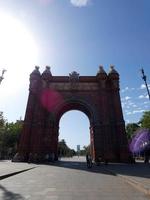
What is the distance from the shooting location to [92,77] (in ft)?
131

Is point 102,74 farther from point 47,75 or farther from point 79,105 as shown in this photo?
point 47,75

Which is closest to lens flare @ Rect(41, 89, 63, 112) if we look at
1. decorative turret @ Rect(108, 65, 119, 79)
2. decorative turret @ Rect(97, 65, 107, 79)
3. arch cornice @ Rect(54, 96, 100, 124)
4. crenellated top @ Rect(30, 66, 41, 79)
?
arch cornice @ Rect(54, 96, 100, 124)

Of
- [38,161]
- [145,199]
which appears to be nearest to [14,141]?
[38,161]

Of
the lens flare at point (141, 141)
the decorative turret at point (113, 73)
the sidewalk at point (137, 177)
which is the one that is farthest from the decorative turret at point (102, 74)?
the sidewalk at point (137, 177)

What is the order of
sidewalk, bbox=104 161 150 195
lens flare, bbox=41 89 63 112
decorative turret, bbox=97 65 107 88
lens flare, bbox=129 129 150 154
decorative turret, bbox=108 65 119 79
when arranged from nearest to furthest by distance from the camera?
sidewalk, bbox=104 161 150 195 → lens flare, bbox=41 89 63 112 → decorative turret, bbox=108 65 119 79 → decorative turret, bbox=97 65 107 88 → lens flare, bbox=129 129 150 154

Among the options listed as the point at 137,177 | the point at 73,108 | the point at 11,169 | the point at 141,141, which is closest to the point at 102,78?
the point at 73,108

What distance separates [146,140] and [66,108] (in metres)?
26.0

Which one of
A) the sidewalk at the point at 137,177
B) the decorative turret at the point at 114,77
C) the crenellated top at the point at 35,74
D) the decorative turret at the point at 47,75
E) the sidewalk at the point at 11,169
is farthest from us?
the decorative turret at the point at 47,75

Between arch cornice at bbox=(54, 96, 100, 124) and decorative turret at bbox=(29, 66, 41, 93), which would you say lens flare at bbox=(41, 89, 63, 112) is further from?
decorative turret at bbox=(29, 66, 41, 93)

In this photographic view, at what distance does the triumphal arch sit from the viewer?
34.9 m

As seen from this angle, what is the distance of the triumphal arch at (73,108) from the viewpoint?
34906 mm

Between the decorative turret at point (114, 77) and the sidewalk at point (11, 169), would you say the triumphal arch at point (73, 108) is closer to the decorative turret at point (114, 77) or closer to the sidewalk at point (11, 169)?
the decorative turret at point (114, 77)

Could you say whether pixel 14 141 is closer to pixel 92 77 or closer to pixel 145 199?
pixel 92 77

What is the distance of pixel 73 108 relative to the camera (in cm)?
4175
